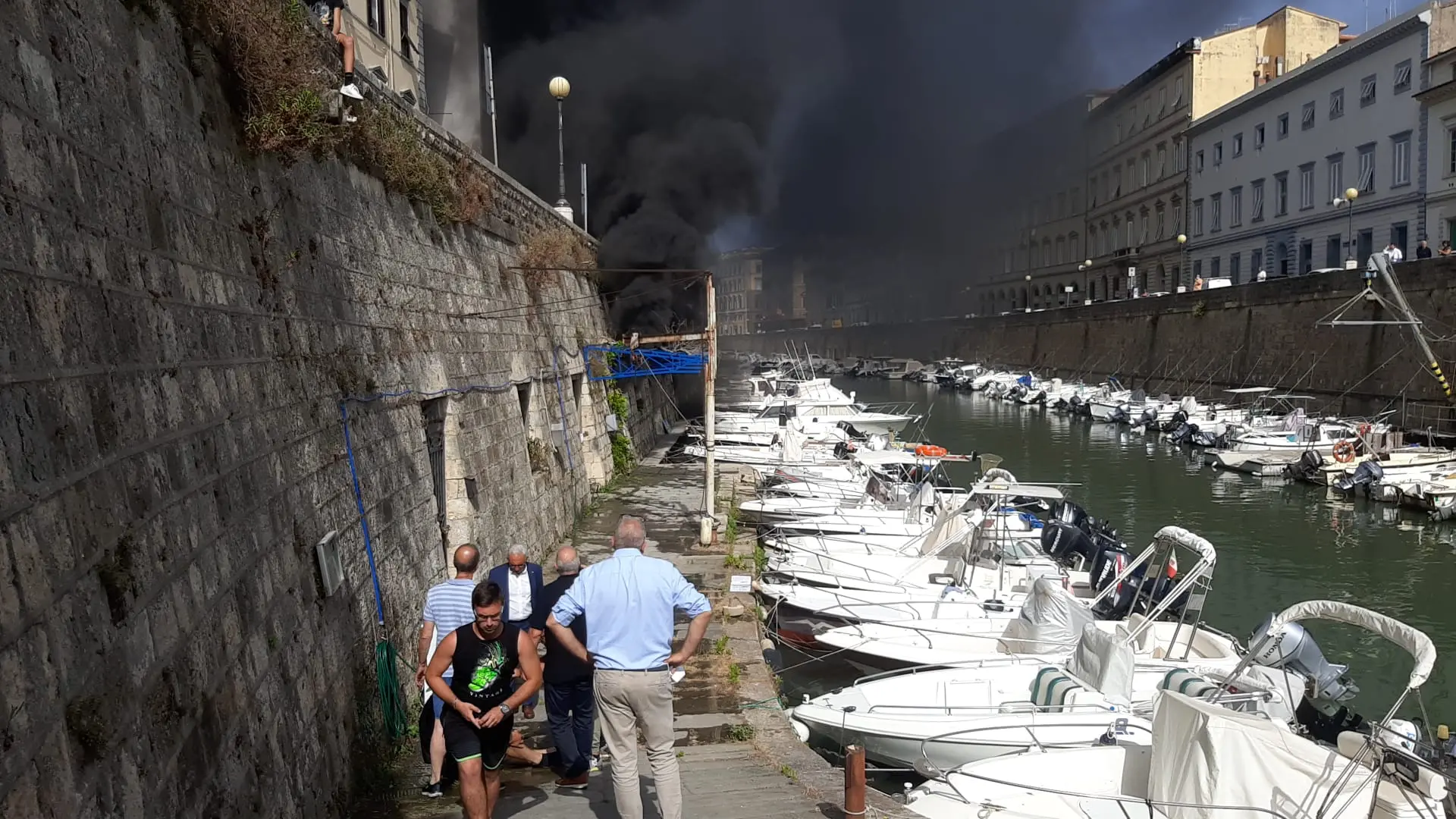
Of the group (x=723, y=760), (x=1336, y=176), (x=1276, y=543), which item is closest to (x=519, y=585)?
(x=723, y=760)

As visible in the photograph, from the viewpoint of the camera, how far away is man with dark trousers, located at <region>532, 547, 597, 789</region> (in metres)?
5.26

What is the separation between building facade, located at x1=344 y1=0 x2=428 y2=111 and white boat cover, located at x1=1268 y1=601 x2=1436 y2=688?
1721 centimetres

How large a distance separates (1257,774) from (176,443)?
5.74 metres

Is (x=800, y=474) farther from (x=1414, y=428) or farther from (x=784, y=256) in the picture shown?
(x=784, y=256)

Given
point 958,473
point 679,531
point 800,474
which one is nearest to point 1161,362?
point 958,473

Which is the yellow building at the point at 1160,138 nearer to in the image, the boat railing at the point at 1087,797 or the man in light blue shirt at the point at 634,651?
the boat railing at the point at 1087,797

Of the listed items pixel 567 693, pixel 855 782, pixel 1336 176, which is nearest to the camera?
pixel 855 782

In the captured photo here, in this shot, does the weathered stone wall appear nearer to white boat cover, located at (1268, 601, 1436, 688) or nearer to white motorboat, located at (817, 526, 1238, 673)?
white motorboat, located at (817, 526, 1238, 673)

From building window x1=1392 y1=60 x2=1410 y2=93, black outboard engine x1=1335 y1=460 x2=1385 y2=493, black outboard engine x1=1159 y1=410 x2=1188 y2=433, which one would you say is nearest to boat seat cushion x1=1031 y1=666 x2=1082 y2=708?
black outboard engine x1=1335 y1=460 x2=1385 y2=493

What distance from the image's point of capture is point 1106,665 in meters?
8.31

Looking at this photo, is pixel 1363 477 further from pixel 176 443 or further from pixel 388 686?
pixel 176 443

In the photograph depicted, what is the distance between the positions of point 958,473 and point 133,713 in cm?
2379

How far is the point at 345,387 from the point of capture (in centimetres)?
652

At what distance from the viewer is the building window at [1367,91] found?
36062mm
